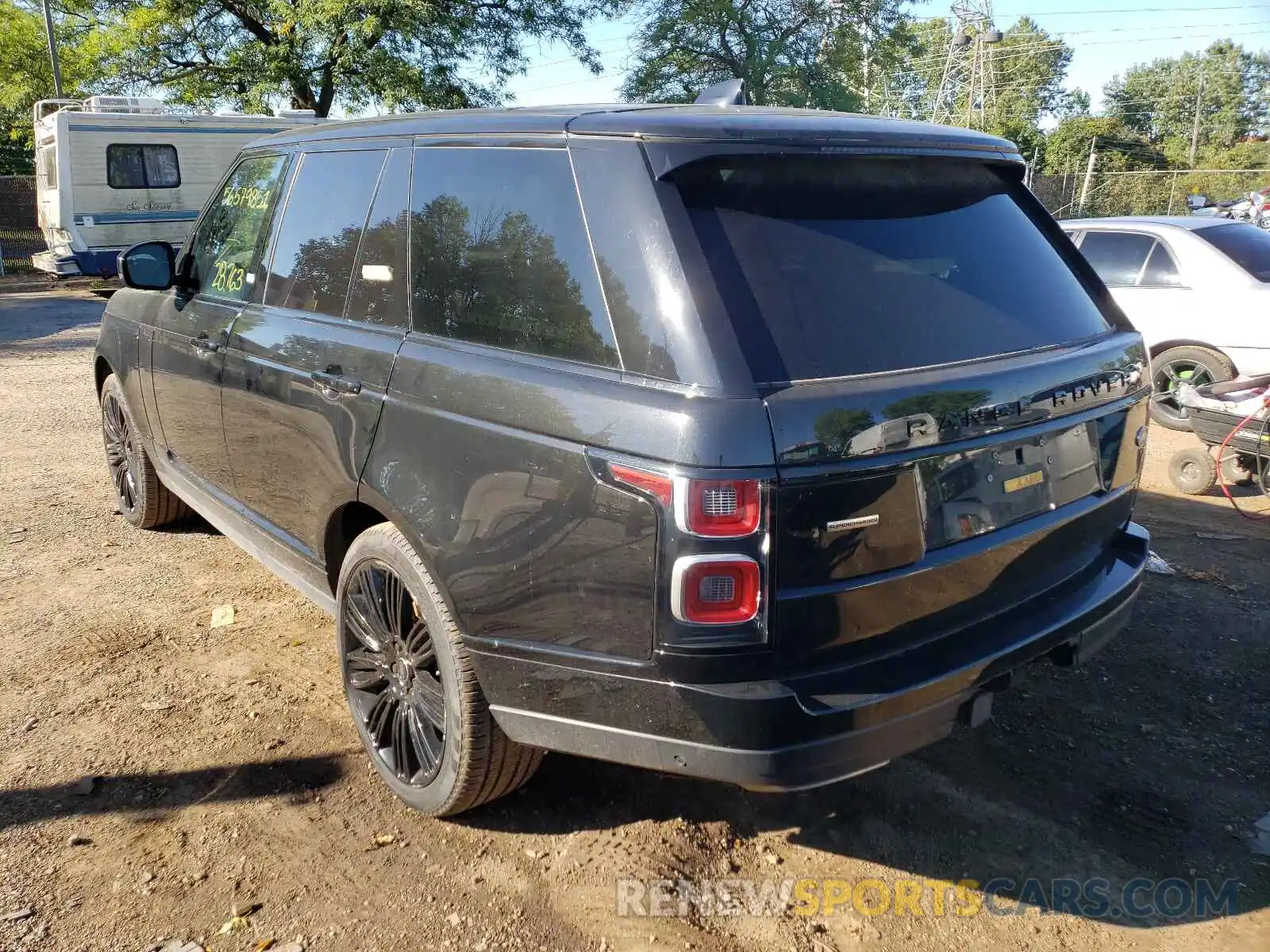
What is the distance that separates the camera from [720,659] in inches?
84.4

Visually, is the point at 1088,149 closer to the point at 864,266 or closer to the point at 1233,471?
the point at 1233,471

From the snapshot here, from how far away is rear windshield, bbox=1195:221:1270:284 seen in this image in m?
7.78

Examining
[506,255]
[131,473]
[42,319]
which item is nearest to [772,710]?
[506,255]

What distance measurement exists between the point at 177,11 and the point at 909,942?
940 inches

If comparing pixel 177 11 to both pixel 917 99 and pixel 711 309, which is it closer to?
pixel 711 309

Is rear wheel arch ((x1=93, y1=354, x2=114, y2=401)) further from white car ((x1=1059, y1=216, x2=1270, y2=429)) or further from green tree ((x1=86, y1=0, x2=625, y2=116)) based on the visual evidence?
green tree ((x1=86, y1=0, x2=625, y2=116))

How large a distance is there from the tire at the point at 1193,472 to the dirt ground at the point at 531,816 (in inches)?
84.3

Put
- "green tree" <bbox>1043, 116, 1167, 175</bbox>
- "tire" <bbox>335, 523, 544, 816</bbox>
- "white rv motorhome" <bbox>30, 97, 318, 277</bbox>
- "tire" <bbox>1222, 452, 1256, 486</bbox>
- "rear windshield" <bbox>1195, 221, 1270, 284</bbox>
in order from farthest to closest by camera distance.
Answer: "green tree" <bbox>1043, 116, 1167, 175</bbox>, "white rv motorhome" <bbox>30, 97, 318, 277</bbox>, "rear windshield" <bbox>1195, 221, 1270, 284</bbox>, "tire" <bbox>1222, 452, 1256, 486</bbox>, "tire" <bbox>335, 523, 544, 816</bbox>

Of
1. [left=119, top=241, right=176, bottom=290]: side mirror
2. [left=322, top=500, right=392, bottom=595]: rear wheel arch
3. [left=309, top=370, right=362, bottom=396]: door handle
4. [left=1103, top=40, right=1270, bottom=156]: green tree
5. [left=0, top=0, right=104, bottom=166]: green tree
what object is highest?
Answer: [left=1103, top=40, right=1270, bottom=156]: green tree

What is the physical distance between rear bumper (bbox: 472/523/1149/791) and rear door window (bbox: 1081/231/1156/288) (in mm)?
6815

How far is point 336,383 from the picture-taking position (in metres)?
3.04

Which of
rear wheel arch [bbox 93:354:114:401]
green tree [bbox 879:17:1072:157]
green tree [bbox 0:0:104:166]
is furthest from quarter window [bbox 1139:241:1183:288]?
green tree [bbox 879:17:1072:157]

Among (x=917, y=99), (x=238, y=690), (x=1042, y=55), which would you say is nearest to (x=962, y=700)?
(x=238, y=690)

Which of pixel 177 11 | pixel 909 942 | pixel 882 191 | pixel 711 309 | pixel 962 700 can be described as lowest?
pixel 909 942
